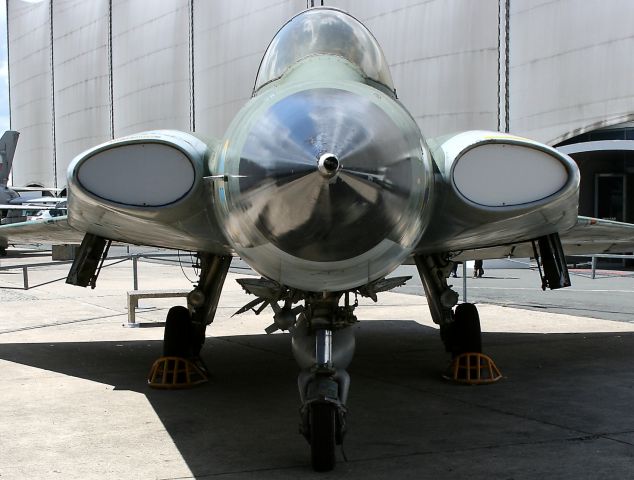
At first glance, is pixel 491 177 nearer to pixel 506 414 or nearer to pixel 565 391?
pixel 506 414

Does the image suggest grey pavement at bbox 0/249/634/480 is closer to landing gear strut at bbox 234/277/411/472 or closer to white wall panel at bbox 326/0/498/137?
landing gear strut at bbox 234/277/411/472

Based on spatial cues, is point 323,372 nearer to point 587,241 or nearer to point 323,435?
point 323,435

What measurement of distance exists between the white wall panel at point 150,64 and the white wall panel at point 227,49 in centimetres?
167

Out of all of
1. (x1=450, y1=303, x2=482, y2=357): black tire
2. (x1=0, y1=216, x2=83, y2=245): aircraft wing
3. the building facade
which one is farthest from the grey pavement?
the building facade

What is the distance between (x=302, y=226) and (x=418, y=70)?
92.2 ft

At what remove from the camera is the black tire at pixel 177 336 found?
778cm

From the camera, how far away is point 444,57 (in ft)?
98.2

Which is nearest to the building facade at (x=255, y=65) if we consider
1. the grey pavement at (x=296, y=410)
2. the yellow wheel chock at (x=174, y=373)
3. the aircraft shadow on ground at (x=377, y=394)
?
the grey pavement at (x=296, y=410)

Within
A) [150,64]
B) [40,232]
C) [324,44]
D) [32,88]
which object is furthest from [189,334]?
[32,88]

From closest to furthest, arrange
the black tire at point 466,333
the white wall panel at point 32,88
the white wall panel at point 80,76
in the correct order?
the black tire at point 466,333
the white wall panel at point 80,76
the white wall panel at point 32,88

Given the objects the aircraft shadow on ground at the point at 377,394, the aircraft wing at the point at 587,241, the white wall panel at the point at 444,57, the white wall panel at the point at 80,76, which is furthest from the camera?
the white wall panel at the point at 80,76

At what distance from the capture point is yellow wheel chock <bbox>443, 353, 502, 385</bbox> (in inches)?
303

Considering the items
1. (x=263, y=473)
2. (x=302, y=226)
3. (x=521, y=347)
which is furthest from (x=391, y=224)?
(x=521, y=347)

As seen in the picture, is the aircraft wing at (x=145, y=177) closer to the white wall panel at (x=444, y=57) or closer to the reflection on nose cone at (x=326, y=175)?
the reflection on nose cone at (x=326, y=175)
